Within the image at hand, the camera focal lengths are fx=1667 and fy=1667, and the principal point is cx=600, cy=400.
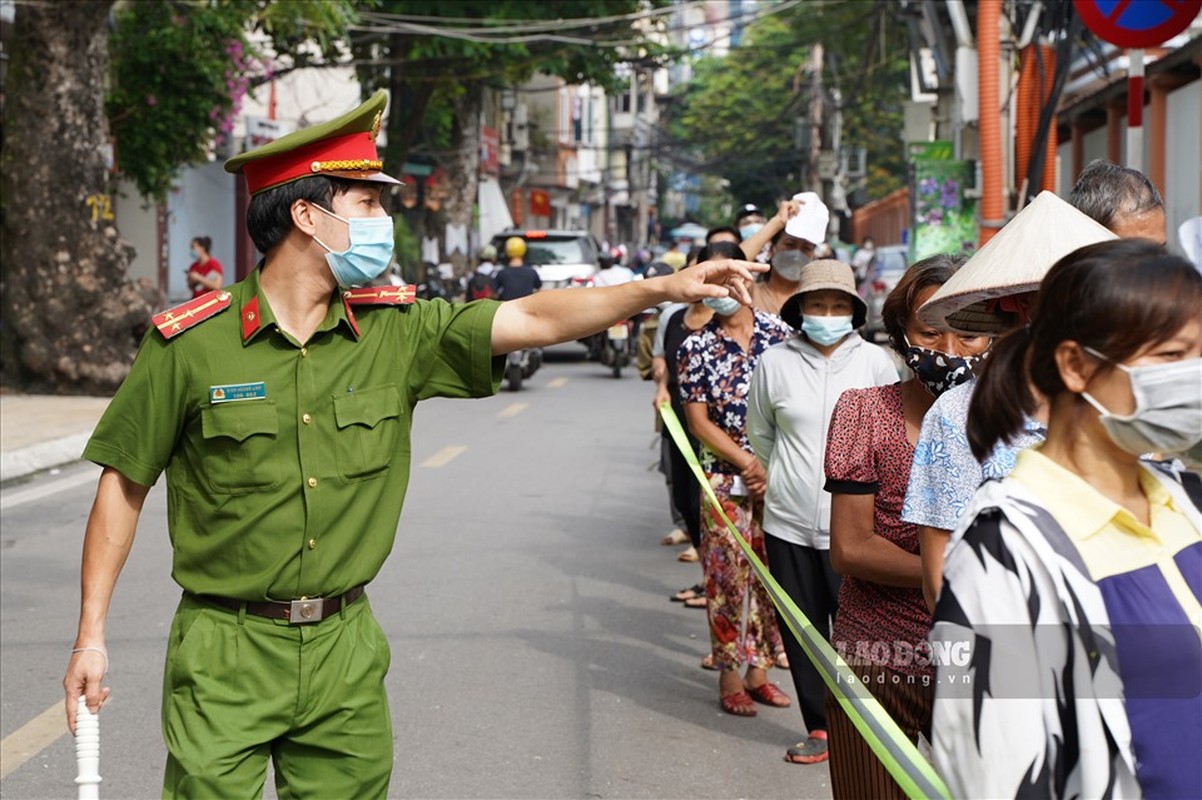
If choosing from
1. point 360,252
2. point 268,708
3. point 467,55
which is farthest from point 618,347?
point 268,708

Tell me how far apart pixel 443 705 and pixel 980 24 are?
41.0ft

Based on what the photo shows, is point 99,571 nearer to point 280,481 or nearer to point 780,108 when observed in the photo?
Result: point 280,481

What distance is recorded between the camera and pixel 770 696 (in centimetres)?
656

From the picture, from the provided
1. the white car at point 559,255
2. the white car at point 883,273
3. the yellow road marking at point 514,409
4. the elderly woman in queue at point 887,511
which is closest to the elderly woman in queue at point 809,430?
the elderly woman in queue at point 887,511

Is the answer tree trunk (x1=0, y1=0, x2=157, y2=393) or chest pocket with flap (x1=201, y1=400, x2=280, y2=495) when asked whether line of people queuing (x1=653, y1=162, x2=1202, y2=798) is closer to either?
chest pocket with flap (x1=201, y1=400, x2=280, y2=495)

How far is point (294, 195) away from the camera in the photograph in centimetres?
343

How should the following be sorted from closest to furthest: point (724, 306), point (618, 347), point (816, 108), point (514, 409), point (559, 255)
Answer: point (724, 306) → point (514, 409) → point (618, 347) → point (559, 255) → point (816, 108)

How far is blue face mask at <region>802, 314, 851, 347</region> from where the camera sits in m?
5.60

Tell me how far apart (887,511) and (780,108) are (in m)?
64.2

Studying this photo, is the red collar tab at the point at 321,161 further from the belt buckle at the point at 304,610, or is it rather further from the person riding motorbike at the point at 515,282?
the person riding motorbike at the point at 515,282

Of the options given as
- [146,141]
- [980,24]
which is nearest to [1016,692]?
[980,24]

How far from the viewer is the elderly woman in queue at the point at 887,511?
398cm

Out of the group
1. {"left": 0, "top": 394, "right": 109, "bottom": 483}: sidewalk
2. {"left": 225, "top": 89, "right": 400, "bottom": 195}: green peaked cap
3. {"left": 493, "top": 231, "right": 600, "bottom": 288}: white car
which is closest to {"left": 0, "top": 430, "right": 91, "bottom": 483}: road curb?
{"left": 0, "top": 394, "right": 109, "bottom": 483}: sidewalk

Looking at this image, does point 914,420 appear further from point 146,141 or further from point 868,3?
point 868,3
